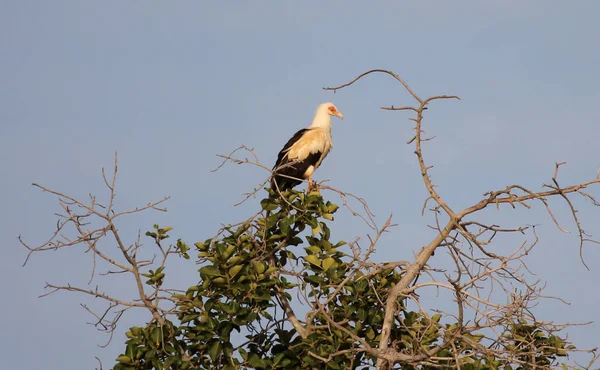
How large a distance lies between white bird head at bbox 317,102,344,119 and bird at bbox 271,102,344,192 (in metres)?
0.46

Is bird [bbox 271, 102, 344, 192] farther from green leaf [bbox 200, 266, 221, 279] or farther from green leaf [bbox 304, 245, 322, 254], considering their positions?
green leaf [bbox 200, 266, 221, 279]

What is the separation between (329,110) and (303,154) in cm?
153

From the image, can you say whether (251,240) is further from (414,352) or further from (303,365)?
(414,352)

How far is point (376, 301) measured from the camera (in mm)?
7734

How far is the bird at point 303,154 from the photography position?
10.8 metres

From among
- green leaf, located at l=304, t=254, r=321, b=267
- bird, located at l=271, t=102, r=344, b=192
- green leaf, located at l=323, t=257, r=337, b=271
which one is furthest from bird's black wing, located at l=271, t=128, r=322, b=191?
green leaf, located at l=323, t=257, r=337, b=271

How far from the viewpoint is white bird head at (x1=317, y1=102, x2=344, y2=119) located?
12.2m

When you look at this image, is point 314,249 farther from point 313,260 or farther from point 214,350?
point 214,350

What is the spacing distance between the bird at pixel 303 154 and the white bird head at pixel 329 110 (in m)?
0.46

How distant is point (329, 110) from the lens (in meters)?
12.2

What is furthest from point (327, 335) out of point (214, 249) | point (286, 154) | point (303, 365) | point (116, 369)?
point (286, 154)

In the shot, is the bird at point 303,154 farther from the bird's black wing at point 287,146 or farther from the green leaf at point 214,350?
the green leaf at point 214,350

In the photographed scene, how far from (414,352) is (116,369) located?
9.16 ft

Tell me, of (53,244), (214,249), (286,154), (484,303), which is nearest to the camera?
(484,303)
